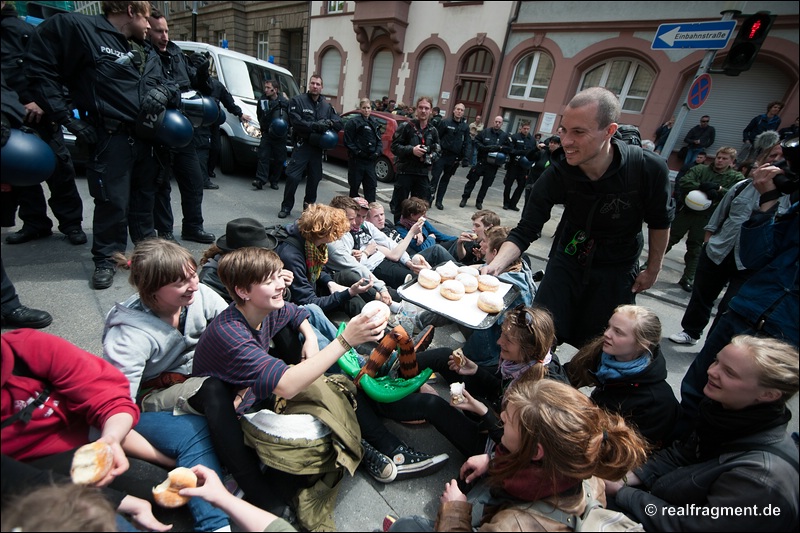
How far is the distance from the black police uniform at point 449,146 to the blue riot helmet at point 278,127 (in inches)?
116

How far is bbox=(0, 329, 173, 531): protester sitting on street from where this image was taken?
1.11 m

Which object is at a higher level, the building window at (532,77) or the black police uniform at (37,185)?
the building window at (532,77)

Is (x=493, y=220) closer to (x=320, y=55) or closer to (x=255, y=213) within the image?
(x=255, y=213)

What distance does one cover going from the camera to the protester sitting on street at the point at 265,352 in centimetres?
143

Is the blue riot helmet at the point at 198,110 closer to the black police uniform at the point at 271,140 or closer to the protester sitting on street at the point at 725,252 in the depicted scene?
the black police uniform at the point at 271,140

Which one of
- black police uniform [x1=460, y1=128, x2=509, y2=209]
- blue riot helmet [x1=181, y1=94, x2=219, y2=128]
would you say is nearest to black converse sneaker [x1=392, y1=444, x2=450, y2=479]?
blue riot helmet [x1=181, y1=94, x2=219, y2=128]

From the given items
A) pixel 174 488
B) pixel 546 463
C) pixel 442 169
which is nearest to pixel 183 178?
pixel 174 488

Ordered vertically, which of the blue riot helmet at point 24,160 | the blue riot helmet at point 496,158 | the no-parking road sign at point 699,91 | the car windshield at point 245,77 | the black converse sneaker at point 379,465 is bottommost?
the black converse sneaker at point 379,465

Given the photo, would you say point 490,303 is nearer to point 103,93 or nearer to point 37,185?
point 103,93

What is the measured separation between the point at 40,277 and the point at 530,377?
393 cm

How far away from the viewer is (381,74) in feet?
59.1

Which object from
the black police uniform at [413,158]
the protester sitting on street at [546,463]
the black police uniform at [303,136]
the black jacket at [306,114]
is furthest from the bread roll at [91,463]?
the black police uniform at [413,158]

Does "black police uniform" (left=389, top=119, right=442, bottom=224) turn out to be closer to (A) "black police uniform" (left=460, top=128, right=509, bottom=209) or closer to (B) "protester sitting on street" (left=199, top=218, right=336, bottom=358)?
(A) "black police uniform" (left=460, top=128, right=509, bottom=209)

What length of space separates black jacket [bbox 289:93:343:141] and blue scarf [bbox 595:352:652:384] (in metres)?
4.80
